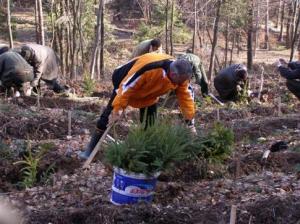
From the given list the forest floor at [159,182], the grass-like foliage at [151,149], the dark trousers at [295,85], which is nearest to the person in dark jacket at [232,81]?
the dark trousers at [295,85]

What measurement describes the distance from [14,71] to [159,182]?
19.8 feet

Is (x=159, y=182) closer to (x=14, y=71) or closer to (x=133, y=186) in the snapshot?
(x=133, y=186)

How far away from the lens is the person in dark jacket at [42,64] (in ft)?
35.5

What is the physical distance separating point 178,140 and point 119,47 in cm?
2582

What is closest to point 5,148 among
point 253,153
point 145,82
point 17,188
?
point 17,188

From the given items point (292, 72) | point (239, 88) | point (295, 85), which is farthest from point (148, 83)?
point (239, 88)

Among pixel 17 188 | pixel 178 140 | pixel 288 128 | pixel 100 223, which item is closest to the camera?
pixel 100 223

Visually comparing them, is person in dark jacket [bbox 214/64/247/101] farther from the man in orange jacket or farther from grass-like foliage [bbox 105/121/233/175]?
grass-like foliage [bbox 105/121/233/175]

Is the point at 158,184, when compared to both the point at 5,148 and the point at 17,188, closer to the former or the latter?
the point at 17,188

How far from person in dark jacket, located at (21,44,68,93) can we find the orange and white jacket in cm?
623

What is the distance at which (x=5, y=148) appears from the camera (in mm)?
5988

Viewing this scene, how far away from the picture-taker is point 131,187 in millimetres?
4160

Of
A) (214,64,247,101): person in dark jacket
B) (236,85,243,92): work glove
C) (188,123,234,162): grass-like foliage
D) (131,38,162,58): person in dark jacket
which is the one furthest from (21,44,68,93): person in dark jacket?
(188,123,234,162): grass-like foliage

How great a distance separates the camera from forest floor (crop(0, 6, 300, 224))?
3.97 metres
